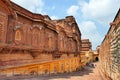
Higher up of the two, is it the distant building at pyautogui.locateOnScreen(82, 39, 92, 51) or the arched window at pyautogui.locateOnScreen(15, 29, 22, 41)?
the distant building at pyautogui.locateOnScreen(82, 39, 92, 51)

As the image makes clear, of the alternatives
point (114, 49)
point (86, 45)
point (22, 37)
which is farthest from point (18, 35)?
point (86, 45)

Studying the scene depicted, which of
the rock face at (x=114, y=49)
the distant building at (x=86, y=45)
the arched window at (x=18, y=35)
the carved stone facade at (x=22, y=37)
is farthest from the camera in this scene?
the distant building at (x=86, y=45)

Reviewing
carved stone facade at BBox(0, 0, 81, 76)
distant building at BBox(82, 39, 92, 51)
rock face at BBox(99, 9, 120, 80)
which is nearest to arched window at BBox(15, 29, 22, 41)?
carved stone facade at BBox(0, 0, 81, 76)

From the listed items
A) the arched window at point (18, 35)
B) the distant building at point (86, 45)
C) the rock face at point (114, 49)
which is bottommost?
the rock face at point (114, 49)

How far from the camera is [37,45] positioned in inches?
551

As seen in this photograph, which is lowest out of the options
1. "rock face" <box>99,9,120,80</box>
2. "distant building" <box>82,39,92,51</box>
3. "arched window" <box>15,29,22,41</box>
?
"rock face" <box>99,9,120,80</box>

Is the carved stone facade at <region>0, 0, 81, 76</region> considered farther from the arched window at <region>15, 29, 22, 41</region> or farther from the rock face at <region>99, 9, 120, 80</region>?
the rock face at <region>99, 9, 120, 80</region>

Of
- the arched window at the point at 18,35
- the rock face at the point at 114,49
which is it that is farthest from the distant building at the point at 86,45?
the rock face at the point at 114,49

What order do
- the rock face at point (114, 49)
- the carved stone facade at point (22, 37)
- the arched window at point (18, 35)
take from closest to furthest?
the rock face at point (114, 49) → the carved stone facade at point (22, 37) → the arched window at point (18, 35)

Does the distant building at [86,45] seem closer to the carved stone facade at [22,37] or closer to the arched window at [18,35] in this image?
the carved stone facade at [22,37]

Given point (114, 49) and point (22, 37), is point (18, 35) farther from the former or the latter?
point (114, 49)

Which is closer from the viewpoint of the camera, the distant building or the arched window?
the arched window

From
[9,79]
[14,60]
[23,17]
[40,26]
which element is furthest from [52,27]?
[9,79]

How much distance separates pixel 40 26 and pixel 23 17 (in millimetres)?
2543
